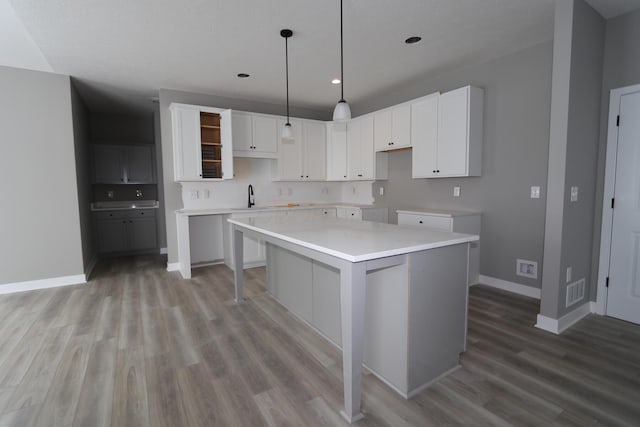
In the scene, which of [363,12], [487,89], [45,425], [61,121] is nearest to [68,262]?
[61,121]

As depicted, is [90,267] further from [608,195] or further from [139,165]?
[608,195]

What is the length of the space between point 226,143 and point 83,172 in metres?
2.15

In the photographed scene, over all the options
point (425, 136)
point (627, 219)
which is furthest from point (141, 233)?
point (627, 219)

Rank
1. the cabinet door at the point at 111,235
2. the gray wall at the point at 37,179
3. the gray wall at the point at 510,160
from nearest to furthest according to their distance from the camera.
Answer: the gray wall at the point at 510,160 → the gray wall at the point at 37,179 → the cabinet door at the point at 111,235

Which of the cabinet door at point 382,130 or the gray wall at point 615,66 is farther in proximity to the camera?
the cabinet door at point 382,130

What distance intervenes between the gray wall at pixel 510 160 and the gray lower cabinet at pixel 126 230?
204 inches

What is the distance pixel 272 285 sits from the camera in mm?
3432

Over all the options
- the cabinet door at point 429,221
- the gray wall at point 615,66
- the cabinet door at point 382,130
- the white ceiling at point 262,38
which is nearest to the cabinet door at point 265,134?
the white ceiling at point 262,38

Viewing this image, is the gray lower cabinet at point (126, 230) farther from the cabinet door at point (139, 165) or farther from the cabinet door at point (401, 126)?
the cabinet door at point (401, 126)

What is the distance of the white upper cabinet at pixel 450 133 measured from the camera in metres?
3.55

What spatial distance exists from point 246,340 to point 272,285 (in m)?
0.95

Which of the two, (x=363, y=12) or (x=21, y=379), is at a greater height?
(x=363, y=12)

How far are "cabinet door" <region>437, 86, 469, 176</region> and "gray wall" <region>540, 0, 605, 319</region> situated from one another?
3.53 feet

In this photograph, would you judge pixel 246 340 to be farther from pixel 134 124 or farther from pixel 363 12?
pixel 134 124
